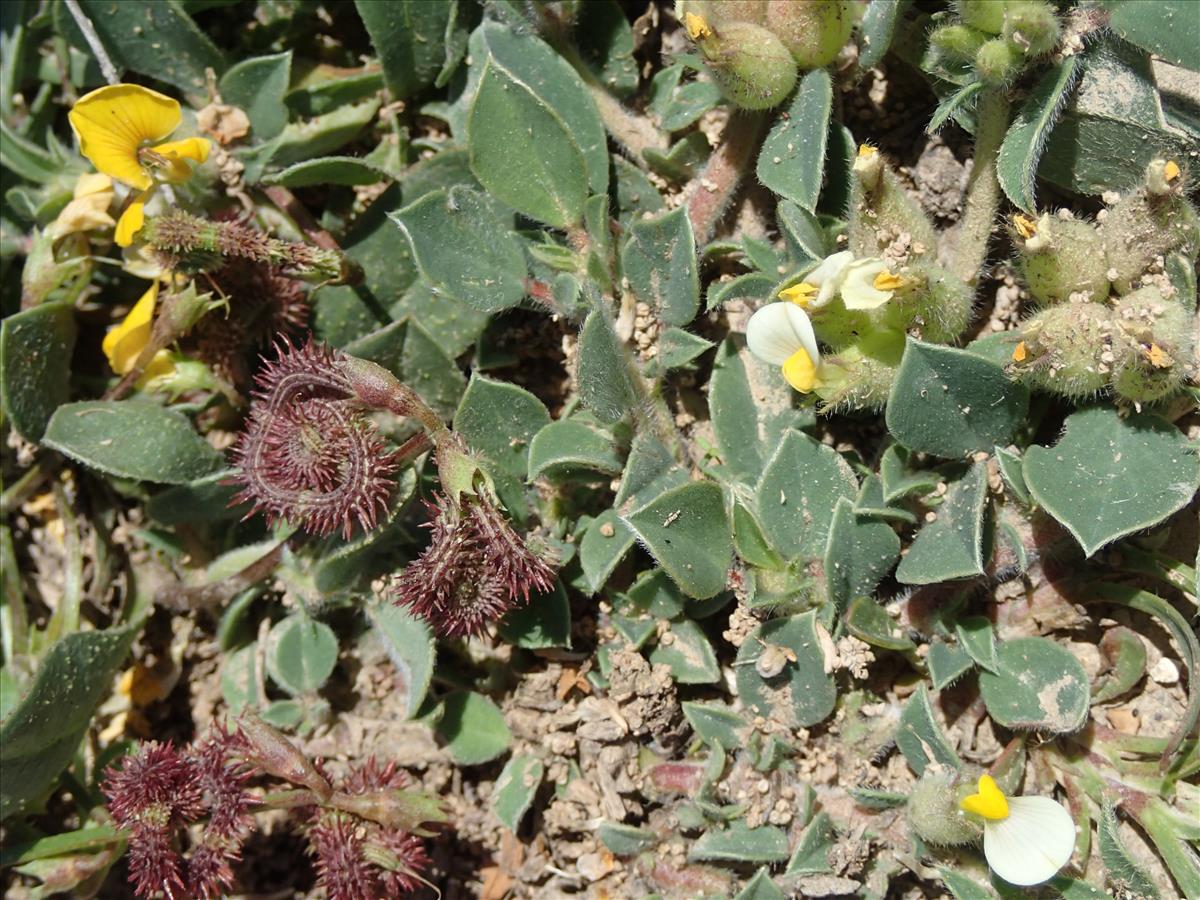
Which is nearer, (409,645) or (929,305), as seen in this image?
(929,305)

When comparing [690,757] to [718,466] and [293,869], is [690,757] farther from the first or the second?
[293,869]

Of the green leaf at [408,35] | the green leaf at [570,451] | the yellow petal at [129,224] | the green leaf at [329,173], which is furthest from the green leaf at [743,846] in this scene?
the green leaf at [408,35]

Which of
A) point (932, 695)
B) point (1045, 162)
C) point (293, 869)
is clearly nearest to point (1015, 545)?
point (932, 695)

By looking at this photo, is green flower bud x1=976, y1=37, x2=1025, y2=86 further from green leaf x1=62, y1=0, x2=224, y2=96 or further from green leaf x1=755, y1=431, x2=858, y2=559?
green leaf x1=62, y1=0, x2=224, y2=96

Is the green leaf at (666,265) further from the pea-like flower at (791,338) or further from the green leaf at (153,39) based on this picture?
the green leaf at (153,39)

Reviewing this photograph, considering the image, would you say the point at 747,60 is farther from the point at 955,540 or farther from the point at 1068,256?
the point at 955,540

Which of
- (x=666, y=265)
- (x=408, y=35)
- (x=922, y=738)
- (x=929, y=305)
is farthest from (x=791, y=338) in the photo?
(x=408, y=35)
